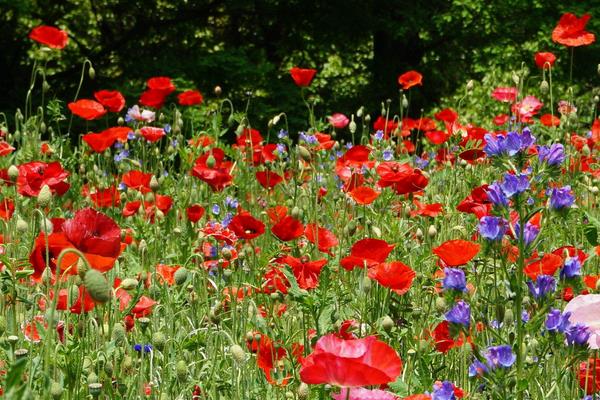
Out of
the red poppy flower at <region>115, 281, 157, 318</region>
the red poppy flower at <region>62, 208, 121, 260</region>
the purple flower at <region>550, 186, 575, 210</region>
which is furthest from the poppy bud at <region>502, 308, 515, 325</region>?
the red poppy flower at <region>62, 208, 121, 260</region>

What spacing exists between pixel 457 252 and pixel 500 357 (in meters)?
0.49

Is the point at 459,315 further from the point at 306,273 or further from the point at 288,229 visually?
the point at 288,229

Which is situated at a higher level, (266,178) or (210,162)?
(210,162)

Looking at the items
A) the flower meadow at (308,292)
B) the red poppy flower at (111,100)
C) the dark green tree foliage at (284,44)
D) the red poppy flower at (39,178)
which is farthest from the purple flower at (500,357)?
the dark green tree foliage at (284,44)

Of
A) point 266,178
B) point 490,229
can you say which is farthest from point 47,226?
point 266,178

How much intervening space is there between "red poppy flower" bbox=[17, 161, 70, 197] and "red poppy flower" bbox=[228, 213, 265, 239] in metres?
0.67

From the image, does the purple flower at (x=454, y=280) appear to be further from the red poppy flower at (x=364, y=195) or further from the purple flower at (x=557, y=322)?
the red poppy flower at (x=364, y=195)

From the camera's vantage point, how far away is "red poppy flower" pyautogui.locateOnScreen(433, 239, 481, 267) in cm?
191

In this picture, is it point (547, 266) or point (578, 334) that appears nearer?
point (578, 334)

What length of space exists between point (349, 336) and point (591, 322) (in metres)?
0.48

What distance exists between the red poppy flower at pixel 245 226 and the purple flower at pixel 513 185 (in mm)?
902

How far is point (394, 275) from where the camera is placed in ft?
6.30

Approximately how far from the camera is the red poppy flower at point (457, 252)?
191 centimetres

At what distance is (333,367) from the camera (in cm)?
117
